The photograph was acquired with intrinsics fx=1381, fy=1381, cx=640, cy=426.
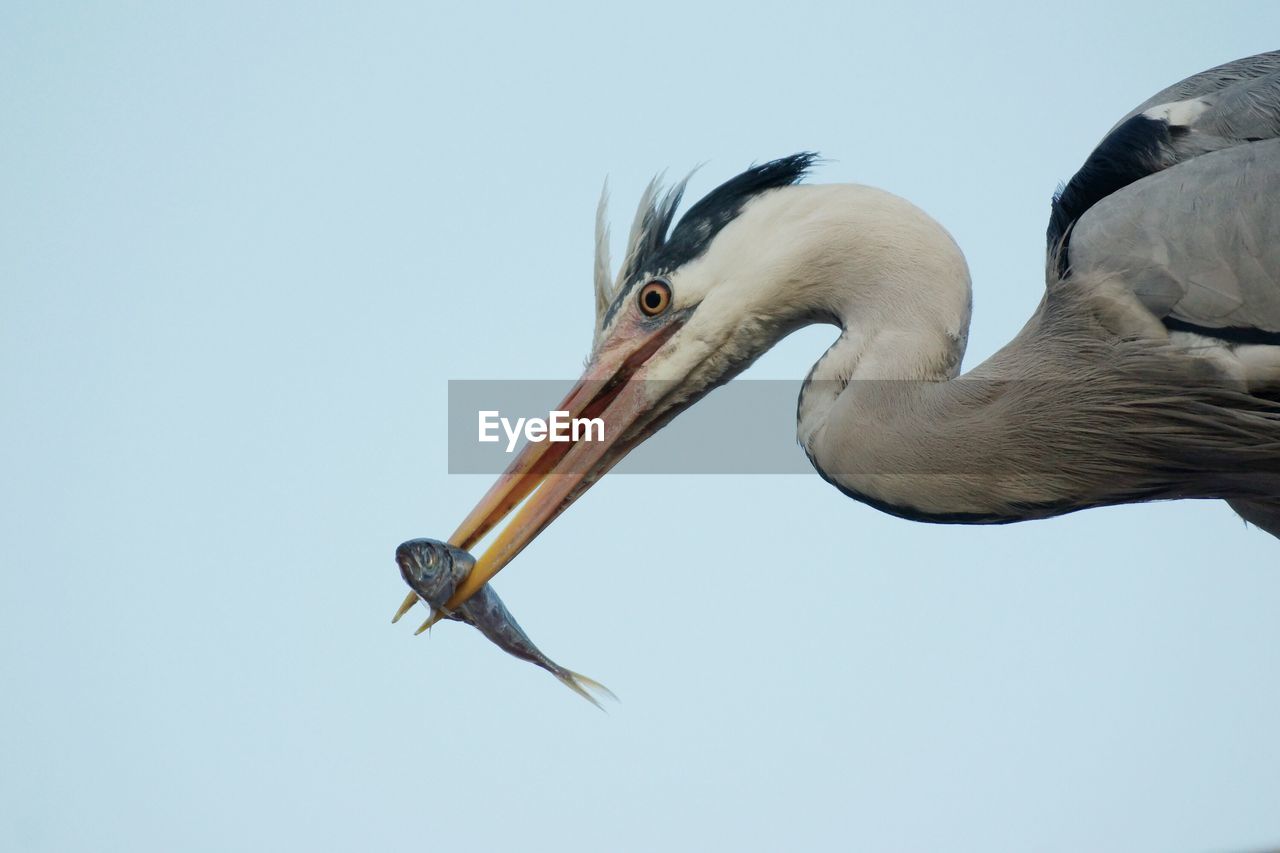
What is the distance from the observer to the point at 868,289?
2.31 meters

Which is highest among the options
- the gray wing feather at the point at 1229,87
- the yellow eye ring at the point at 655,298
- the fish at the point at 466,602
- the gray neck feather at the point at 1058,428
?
the gray wing feather at the point at 1229,87

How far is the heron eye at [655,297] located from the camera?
2.59 m

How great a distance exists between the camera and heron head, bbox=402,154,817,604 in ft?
8.20

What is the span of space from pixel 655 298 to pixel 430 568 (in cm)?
67

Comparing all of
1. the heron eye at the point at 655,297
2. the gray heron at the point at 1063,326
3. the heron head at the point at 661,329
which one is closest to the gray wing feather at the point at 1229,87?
the gray heron at the point at 1063,326

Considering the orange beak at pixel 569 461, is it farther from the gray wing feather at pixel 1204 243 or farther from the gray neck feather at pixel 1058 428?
the gray wing feather at pixel 1204 243

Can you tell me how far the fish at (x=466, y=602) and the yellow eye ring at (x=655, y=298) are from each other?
1.88 ft

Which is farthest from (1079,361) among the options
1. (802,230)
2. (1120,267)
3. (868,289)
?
(802,230)

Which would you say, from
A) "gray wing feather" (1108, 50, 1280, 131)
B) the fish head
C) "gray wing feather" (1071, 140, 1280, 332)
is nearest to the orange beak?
the fish head

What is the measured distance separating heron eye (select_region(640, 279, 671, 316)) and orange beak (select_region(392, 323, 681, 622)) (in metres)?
0.04

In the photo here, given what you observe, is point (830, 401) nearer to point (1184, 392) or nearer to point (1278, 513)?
point (1184, 392)

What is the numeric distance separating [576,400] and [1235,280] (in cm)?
120

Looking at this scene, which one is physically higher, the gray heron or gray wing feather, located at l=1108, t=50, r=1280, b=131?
gray wing feather, located at l=1108, t=50, r=1280, b=131

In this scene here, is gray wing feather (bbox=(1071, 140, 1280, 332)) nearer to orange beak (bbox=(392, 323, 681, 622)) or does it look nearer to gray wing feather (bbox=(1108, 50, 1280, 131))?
gray wing feather (bbox=(1108, 50, 1280, 131))
